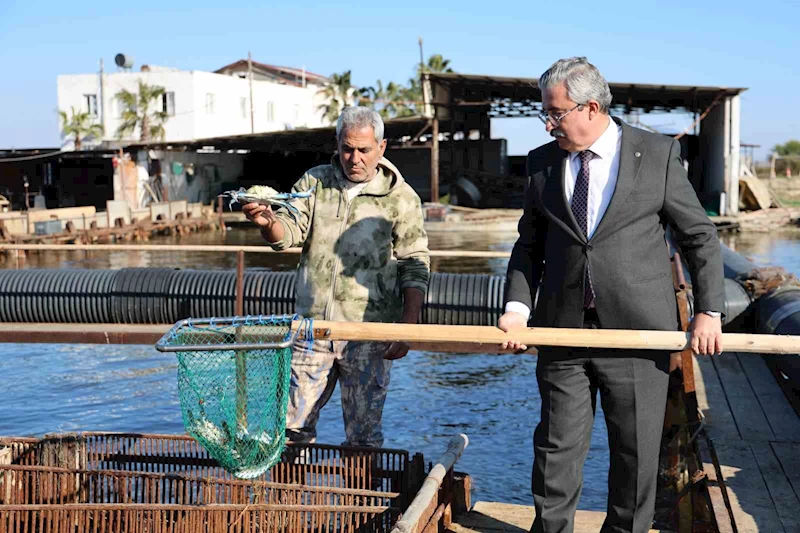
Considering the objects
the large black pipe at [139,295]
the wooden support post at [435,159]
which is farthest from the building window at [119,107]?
the large black pipe at [139,295]

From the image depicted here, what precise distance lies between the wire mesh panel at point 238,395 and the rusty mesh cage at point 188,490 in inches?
18.1

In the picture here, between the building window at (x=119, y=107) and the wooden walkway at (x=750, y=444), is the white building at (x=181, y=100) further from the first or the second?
the wooden walkway at (x=750, y=444)

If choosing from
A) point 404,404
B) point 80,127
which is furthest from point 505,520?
point 80,127

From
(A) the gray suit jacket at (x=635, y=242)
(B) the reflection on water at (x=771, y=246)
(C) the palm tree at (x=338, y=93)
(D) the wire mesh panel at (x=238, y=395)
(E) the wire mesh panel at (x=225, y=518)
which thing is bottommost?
(B) the reflection on water at (x=771, y=246)

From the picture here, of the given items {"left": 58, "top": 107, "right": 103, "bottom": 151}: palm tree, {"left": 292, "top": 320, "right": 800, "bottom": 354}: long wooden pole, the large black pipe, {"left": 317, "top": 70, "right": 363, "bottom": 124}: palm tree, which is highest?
{"left": 317, "top": 70, "right": 363, "bottom": 124}: palm tree

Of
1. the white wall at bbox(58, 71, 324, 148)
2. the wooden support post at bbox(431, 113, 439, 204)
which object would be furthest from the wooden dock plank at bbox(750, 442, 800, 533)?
the white wall at bbox(58, 71, 324, 148)

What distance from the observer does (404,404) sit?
366 inches

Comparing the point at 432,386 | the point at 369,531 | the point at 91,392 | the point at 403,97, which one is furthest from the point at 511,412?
the point at 403,97

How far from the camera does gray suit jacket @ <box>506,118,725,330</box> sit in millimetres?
3271

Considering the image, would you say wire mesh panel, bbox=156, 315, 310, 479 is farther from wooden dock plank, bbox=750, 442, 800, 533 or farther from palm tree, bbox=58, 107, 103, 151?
palm tree, bbox=58, 107, 103, 151

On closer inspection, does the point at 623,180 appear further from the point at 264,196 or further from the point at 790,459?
the point at 790,459

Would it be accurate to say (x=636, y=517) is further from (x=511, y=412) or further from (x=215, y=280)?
(x=215, y=280)

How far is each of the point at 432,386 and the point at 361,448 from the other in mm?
5726

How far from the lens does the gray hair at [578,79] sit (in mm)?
3186
